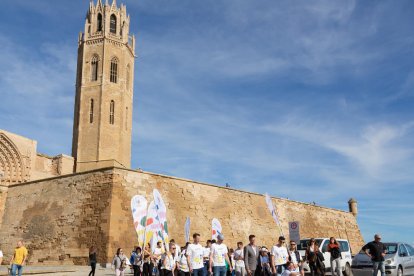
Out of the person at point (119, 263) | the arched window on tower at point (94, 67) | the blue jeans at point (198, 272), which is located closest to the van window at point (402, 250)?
the blue jeans at point (198, 272)

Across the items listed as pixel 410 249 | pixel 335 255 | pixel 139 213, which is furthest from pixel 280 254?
pixel 139 213

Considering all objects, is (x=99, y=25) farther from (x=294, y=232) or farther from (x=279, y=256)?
(x=279, y=256)

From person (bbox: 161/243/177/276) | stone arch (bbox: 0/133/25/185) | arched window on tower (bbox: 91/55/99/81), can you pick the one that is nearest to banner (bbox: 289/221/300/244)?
person (bbox: 161/243/177/276)

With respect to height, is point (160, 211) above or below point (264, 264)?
above

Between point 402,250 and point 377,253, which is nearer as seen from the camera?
point 377,253

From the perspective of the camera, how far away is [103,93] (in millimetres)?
42000

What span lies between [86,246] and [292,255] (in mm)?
15527

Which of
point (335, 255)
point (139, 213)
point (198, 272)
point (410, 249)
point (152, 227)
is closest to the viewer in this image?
point (198, 272)

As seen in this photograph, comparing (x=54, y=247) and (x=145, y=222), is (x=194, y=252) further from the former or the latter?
(x=54, y=247)

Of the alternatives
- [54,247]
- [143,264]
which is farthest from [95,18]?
[143,264]

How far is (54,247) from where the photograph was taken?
24594 millimetres

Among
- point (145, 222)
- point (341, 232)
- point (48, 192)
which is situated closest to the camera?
point (145, 222)

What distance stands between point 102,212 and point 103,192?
1.23 m

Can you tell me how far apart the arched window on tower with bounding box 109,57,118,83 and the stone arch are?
1219 centimetres
